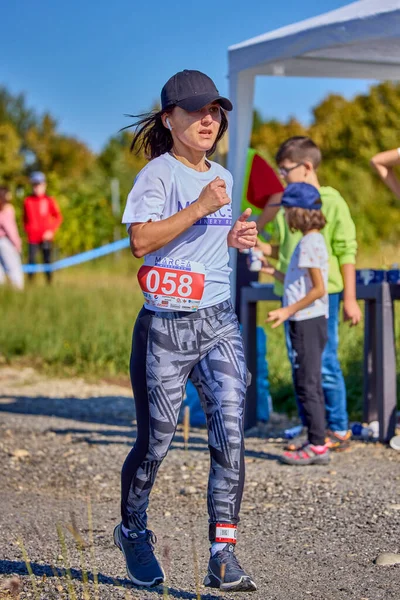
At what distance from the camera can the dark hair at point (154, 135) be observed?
378cm

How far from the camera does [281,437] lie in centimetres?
694

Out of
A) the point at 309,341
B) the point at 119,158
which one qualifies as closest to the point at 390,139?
the point at 119,158

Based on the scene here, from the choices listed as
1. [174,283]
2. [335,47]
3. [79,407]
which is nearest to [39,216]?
[79,407]

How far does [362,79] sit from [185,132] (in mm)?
4850

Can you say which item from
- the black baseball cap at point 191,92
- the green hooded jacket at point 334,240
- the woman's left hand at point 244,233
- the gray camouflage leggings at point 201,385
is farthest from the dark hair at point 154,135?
the green hooded jacket at point 334,240

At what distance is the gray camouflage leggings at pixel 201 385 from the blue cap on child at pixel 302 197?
2287 mm

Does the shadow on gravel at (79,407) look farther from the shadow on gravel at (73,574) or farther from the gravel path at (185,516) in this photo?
the shadow on gravel at (73,574)

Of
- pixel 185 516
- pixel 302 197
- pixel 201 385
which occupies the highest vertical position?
pixel 302 197

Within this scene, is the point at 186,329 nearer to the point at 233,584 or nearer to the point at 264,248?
the point at 233,584

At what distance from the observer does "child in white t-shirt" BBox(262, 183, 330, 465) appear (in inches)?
227

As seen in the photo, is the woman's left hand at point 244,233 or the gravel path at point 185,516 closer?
the woman's left hand at point 244,233

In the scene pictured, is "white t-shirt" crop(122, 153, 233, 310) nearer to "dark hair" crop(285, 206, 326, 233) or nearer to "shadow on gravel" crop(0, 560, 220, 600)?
"shadow on gravel" crop(0, 560, 220, 600)

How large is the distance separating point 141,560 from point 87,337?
22.6 feet

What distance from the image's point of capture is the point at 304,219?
5.79 m
